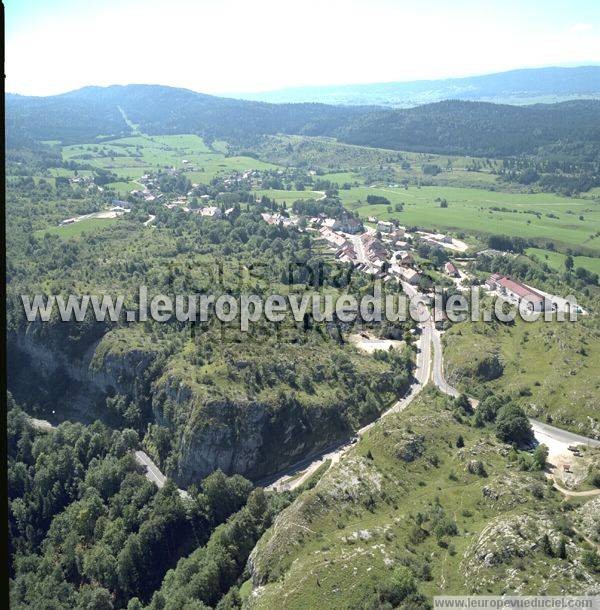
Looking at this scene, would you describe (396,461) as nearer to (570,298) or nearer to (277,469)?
(277,469)

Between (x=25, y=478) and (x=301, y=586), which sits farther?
(x=25, y=478)

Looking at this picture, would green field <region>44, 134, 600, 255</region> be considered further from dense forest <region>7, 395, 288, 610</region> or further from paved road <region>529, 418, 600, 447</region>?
dense forest <region>7, 395, 288, 610</region>

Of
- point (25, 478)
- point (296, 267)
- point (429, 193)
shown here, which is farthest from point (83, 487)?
point (429, 193)

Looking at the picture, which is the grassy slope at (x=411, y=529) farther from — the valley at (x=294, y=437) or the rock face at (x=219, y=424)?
the rock face at (x=219, y=424)

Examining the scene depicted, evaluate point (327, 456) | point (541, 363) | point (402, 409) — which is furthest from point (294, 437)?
point (541, 363)

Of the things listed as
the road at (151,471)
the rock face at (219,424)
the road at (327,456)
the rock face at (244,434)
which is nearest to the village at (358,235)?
the road at (327,456)
